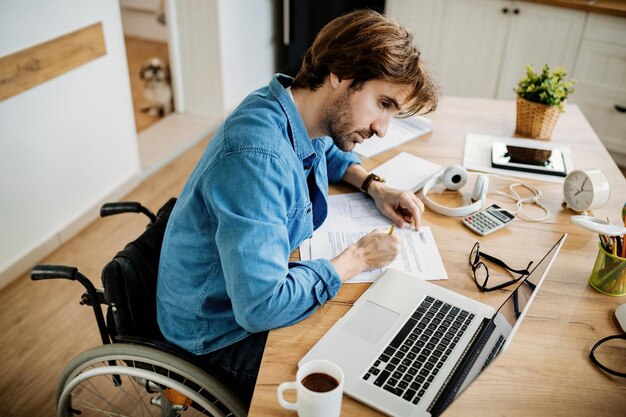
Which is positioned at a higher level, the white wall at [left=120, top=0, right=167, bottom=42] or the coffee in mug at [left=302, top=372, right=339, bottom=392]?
the coffee in mug at [left=302, top=372, right=339, bottom=392]

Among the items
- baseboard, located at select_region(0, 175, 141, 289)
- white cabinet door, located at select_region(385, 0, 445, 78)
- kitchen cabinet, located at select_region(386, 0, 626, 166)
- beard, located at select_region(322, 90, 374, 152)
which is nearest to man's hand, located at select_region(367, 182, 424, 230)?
beard, located at select_region(322, 90, 374, 152)

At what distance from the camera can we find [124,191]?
2.92 m

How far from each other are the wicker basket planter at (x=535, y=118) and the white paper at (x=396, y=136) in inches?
11.9

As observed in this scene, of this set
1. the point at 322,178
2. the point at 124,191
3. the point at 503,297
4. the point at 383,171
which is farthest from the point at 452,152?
the point at 124,191

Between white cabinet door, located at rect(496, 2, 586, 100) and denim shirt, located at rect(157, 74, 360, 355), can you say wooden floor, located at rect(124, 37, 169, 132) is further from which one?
denim shirt, located at rect(157, 74, 360, 355)

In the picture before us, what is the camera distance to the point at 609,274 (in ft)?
3.94

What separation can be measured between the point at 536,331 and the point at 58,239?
2.15 meters

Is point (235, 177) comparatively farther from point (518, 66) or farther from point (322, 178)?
point (518, 66)

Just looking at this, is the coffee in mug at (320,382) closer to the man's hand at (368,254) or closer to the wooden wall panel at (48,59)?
the man's hand at (368,254)

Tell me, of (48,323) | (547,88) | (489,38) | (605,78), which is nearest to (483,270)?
(547,88)

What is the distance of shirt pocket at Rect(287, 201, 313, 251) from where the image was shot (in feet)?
3.99

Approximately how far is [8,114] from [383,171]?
1.50m

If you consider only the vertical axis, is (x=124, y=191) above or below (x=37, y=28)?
below

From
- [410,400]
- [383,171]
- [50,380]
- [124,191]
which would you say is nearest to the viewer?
[410,400]
